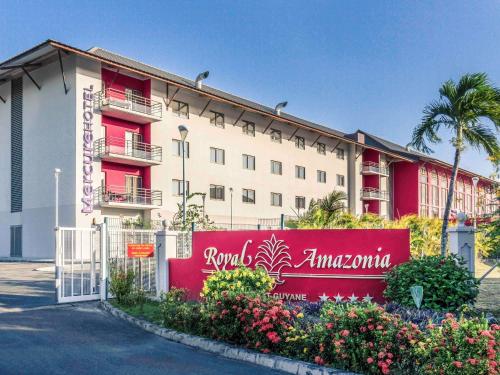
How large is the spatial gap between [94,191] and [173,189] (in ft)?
22.1

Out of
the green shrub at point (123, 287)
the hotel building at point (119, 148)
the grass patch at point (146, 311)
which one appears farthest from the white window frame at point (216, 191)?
the grass patch at point (146, 311)

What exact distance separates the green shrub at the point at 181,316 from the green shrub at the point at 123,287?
2111 millimetres

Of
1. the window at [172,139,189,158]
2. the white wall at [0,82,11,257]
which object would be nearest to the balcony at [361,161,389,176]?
the window at [172,139,189,158]

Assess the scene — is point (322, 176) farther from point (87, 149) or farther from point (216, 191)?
point (87, 149)

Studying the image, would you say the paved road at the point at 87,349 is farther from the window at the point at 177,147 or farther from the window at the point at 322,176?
the window at the point at 322,176

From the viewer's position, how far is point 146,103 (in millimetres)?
37531

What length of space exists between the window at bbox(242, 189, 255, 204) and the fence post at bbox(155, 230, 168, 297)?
32.3 metres

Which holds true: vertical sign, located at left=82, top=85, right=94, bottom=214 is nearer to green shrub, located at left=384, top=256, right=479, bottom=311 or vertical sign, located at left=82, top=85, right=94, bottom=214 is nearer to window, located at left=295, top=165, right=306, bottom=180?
window, located at left=295, top=165, right=306, bottom=180

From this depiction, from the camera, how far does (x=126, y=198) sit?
117ft

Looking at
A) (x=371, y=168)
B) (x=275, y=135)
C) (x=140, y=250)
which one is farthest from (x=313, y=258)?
(x=371, y=168)

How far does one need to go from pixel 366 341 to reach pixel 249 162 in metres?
40.0

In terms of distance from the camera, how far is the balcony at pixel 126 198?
3430 centimetres

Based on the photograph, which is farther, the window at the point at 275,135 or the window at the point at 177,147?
the window at the point at 275,135

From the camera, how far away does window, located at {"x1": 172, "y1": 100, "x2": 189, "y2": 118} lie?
131 ft
